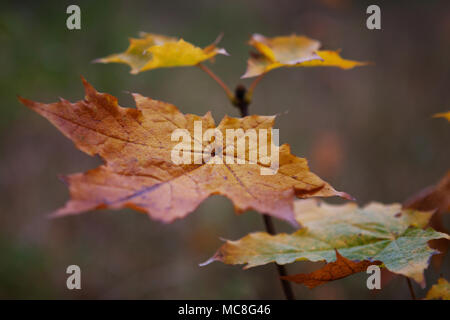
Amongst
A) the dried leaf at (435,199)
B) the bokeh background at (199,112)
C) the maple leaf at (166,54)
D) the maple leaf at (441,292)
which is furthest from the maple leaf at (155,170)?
the bokeh background at (199,112)

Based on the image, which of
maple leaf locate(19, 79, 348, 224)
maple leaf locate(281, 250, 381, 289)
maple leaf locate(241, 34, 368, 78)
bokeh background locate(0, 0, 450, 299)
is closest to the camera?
maple leaf locate(19, 79, 348, 224)

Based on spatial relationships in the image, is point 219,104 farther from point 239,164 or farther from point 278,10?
point 239,164

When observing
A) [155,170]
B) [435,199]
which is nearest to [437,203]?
[435,199]

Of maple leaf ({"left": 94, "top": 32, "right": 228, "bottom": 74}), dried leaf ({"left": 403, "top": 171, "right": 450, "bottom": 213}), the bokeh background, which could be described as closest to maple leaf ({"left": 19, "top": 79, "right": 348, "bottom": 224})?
maple leaf ({"left": 94, "top": 32, "right": 228, "bottom": 74})

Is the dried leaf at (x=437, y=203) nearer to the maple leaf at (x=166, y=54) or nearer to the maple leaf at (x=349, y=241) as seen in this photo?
the maple leaf at (x=349, y=241)

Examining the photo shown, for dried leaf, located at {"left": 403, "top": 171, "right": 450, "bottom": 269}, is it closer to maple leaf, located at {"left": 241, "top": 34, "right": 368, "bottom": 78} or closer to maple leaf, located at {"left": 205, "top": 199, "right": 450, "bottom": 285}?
maple leaf, located at {"left": 205, "top": 199, "right": 450, "bottom": 285}

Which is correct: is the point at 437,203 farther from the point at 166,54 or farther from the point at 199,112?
the point at 199,112
